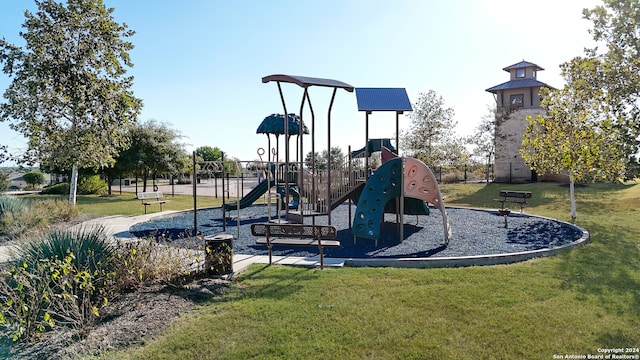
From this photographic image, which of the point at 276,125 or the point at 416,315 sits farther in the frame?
the point at 276,125

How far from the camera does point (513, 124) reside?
107ft

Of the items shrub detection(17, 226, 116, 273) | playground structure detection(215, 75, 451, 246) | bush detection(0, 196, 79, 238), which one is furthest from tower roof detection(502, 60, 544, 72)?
shrub detection(17, 226, 116, 273)

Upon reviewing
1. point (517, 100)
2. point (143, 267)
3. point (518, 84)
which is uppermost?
point (518, 84)

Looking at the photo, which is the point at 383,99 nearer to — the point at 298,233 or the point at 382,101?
the point at 382,101

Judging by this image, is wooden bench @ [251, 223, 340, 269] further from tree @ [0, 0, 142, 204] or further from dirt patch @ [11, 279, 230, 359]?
tree @ [0, 0, 142, 204]

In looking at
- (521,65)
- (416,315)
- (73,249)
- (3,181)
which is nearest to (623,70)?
(416,315)

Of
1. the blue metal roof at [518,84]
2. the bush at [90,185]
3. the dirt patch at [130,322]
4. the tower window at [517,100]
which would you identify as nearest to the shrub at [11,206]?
the dirt patch at [130,322]

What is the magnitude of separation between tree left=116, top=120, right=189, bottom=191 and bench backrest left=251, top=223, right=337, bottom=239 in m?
23.2

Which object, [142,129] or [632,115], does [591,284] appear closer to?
[632,115]

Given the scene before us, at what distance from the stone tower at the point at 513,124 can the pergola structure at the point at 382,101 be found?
24.5 metres

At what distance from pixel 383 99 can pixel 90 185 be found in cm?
2711

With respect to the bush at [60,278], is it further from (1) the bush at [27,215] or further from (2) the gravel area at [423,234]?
(1) the bush at [27,215]

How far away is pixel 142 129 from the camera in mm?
27828

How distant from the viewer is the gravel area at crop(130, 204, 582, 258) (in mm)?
8745
